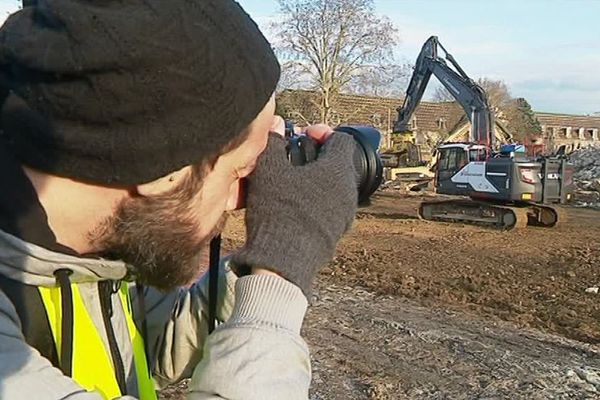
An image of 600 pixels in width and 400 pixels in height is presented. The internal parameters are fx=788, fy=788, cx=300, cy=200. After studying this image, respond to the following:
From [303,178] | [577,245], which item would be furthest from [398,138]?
[303,178]

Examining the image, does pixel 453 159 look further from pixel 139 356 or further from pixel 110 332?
pixel 110 332

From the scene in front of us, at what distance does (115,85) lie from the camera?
1124mm

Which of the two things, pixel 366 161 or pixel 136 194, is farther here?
pixel 366 161

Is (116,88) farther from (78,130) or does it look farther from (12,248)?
(12,248)

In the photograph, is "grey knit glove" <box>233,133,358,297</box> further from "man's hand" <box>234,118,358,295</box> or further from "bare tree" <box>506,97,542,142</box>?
"bare tree" <box>506,97,542,142</box>

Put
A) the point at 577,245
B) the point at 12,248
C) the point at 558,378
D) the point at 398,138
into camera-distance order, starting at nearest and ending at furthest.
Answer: the point at 12,248 → the point at 558,378 → the point at 577,245 → the point at 398,138

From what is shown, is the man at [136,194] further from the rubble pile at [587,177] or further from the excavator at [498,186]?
the rubble pile at [587,177]

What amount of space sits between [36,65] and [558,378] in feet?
17.0

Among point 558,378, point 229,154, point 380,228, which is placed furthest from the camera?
point 380,228

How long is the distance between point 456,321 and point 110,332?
244 inches

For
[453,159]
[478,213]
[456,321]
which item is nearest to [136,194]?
[456,321]

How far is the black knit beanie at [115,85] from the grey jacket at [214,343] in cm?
15

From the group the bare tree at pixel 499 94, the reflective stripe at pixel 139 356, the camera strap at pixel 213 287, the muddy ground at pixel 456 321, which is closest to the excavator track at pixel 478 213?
the muddy ground at pixel 456 321

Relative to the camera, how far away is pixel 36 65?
1144 mm
